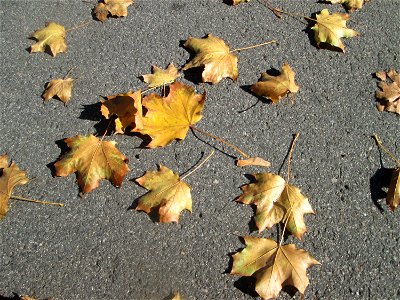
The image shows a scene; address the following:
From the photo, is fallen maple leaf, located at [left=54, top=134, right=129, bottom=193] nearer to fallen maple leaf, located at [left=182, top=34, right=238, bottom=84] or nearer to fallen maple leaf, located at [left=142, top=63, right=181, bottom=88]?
fallen maple leaf, located at [left=142, top=63, right=181, bottom=88]

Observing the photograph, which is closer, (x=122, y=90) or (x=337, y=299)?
(x=337, y=299)

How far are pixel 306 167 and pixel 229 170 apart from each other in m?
0.40

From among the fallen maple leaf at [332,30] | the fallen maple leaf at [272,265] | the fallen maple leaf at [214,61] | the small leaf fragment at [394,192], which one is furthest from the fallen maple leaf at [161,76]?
the small leaf fragment at [394,192]

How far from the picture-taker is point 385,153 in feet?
7.72

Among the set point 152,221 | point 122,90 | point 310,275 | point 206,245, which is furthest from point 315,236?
point 122,90

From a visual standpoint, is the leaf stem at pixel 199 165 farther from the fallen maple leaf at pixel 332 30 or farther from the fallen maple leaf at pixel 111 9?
the fallen maple leaf at pixel 111 9

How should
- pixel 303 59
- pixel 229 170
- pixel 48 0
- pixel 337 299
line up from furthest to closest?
pixel 48 0 → pixel 303 59 → pixel 229 170 → pixel 337 299

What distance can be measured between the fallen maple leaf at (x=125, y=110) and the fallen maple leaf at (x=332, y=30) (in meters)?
1.22

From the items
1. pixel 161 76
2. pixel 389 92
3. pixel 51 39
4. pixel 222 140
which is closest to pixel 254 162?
pixel 222 140

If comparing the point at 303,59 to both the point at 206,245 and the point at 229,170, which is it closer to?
the point at 229,170

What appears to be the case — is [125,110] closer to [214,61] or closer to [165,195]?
[165,195]

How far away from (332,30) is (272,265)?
5.08ft

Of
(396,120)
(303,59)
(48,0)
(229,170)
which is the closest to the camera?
(229,170)

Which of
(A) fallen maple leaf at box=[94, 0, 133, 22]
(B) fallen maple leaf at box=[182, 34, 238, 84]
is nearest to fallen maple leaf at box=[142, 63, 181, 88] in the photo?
(B) fallen maple leaf at box=[182, 34, 238, 84]
